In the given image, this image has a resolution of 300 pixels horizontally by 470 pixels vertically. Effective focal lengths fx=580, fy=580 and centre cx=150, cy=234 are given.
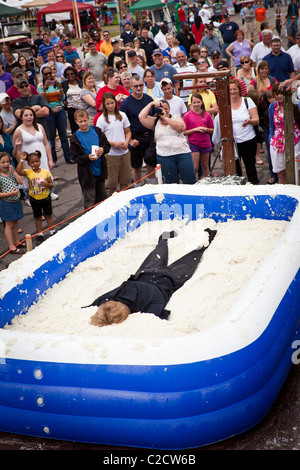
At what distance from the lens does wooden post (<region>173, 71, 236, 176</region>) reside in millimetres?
6704

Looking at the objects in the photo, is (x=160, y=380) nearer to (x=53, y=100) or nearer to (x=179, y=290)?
(x=179, y=290)

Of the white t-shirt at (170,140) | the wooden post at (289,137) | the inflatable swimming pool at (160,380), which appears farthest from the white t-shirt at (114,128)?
the inflatable swimming pool at (160,380)

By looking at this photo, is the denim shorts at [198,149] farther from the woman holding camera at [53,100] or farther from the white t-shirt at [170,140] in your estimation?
the woman holding camera at [53,100]

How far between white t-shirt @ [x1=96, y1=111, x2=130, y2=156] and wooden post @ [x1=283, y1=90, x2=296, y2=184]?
2146mm

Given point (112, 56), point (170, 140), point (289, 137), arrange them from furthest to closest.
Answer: point (112, 56)
point (170, 140)
point (289, 137)

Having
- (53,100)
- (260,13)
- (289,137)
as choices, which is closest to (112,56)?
(53,100)

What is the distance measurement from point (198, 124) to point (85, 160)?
68.9 inches

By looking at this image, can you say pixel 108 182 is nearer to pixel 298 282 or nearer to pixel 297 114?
pixel 297 114

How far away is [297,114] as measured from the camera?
6.87 meters

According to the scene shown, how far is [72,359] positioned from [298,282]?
188cm

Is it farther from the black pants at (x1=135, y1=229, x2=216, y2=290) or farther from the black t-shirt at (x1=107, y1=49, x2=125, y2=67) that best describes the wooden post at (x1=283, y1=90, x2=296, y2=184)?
the black t-shirt at (x1=107, y1=49, x2=125, y2=67)

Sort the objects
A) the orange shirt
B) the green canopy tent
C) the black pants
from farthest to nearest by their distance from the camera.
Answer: the green canopy tent
the orange shirt
the black pants

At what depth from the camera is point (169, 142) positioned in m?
7.15

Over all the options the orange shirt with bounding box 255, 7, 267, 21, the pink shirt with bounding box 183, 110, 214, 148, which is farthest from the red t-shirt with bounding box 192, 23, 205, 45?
the pink shirt with bounding box 183, 110, 214, 148
